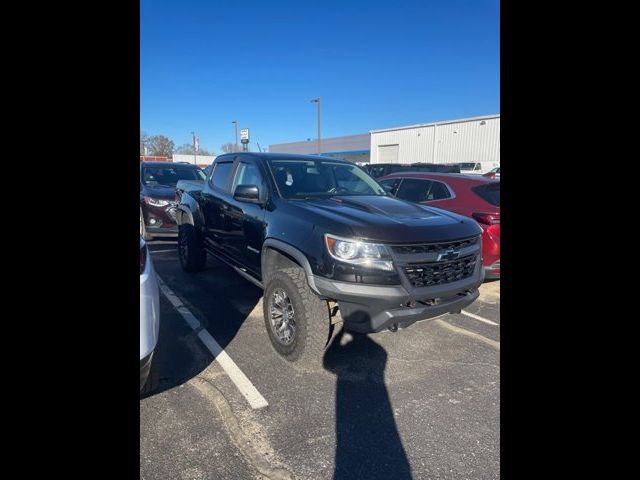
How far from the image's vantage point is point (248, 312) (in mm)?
4422

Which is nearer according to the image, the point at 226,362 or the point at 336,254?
the point at 336,254

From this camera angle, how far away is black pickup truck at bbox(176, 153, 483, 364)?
2797mm

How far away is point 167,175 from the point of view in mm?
9086

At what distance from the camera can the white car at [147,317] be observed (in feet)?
6.84

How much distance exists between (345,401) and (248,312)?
1956mm

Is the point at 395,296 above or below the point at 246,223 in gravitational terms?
below

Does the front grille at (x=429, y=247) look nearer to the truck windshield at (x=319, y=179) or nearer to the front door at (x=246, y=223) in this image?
the truck windshield at (x=319, y=179)

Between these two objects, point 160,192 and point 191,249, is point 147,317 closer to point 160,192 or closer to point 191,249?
point 191,249

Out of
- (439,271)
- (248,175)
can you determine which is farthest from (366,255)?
(248,175)

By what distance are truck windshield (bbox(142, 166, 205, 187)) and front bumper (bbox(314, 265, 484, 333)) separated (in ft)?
22.1

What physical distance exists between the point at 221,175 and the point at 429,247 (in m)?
3.15
